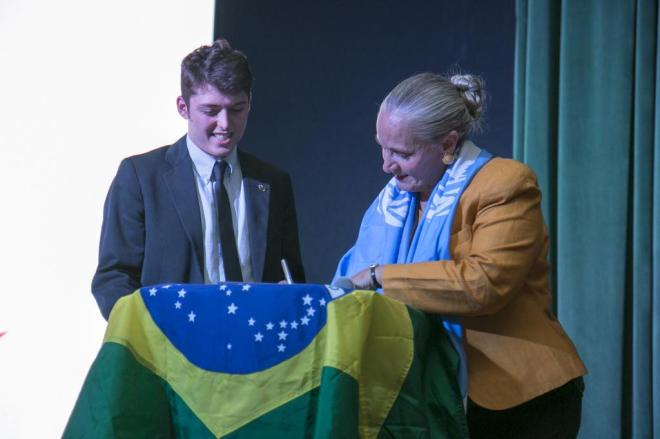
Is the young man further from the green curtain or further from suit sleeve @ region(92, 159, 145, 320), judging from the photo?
the green curtain

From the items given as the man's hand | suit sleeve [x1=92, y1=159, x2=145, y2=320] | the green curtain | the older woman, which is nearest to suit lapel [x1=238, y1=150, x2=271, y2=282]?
suit sleeve [x1=92, y1=159, x2=145, y2=320]

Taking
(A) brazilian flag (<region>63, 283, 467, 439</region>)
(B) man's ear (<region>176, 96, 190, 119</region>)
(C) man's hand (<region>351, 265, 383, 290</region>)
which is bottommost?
(A) brazilian flag (<region>63, 283, 467, 439</region>)

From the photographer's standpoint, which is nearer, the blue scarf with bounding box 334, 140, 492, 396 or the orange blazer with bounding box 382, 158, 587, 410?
the orange blazer with bounding box 382, 158, 587, 410

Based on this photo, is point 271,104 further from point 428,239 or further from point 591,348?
point 428,239

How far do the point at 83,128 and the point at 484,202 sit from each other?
4.96 feet

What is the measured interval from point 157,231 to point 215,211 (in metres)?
0.15

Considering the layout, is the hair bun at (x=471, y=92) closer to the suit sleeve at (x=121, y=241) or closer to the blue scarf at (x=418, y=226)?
the blue scarf at (x=418, y=226)

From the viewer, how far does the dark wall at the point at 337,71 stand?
10.5 feet

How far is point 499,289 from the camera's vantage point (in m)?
1.70

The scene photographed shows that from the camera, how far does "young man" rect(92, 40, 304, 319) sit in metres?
2.18

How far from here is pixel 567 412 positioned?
5.90 ft

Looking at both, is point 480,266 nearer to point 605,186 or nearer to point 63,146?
point 605,186

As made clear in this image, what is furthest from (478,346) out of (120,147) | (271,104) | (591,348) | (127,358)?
(271,104)

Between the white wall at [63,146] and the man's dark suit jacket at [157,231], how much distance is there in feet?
2.12
